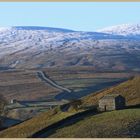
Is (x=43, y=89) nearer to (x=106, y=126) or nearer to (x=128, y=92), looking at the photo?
(x=128, y=92)

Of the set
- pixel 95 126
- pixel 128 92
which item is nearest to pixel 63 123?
pixel 95 126

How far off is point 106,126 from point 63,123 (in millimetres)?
6471

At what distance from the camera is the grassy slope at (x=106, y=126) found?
43594mm

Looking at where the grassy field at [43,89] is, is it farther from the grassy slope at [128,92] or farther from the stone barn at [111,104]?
the stone barn at [111,104]

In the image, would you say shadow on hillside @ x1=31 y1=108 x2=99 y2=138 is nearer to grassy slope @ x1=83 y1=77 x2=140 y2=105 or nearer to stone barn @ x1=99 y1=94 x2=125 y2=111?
stone barn @ x1=99 y1=94 x2=125 y2=111

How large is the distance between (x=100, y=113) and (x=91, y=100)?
24.6 metres

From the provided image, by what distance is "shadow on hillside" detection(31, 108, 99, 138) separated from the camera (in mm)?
47531

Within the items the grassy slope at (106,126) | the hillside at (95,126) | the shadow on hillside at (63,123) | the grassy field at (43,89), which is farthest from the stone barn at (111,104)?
the grassy field at (43,89)

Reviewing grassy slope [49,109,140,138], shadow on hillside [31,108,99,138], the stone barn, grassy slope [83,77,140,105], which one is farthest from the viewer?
grassy slope [83,77,140,105]

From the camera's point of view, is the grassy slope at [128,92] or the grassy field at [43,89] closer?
the grassy slope at [128,92]

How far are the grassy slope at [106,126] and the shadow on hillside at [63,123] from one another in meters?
0.96

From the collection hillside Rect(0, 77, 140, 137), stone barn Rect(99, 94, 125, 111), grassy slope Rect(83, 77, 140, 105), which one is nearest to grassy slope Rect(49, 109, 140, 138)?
hillside Rect(0, 77, 140, 137)

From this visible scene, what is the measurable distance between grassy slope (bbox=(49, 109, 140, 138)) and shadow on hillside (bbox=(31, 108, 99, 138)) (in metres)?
0.96

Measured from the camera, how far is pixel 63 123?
167 ft
